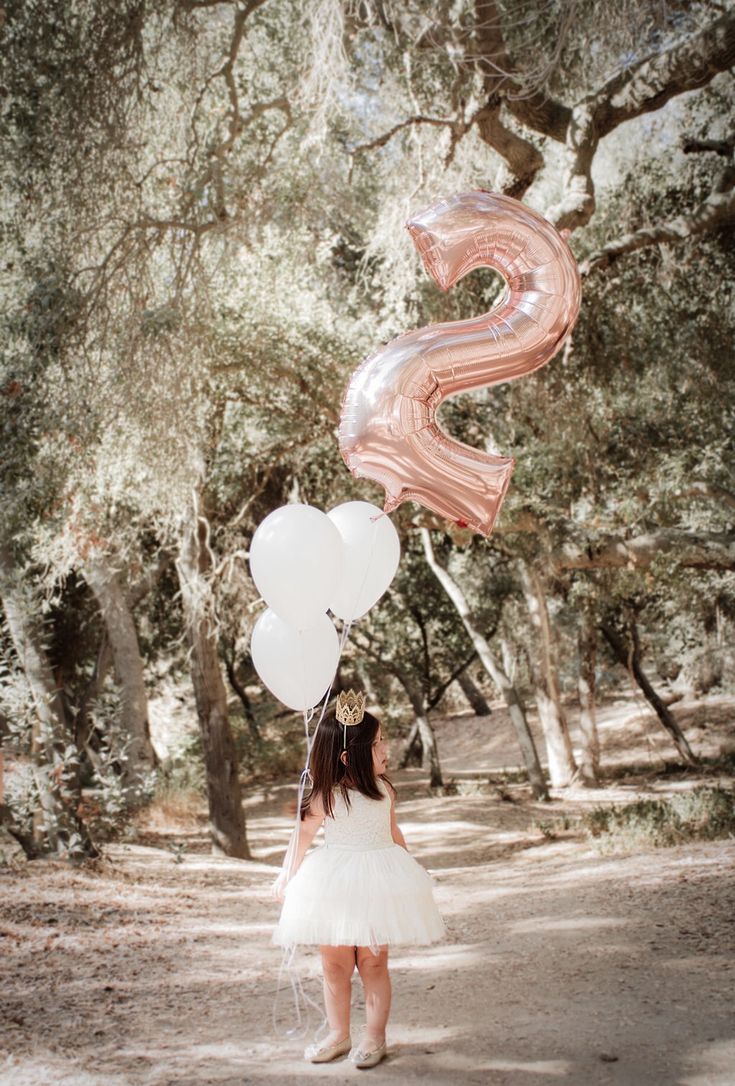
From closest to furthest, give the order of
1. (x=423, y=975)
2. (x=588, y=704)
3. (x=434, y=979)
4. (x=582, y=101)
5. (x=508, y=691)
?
(x=434, y=979) → (x=423, y=975) → (x=582, y=101) → (x=508, y=691) → (x=588, y=704)

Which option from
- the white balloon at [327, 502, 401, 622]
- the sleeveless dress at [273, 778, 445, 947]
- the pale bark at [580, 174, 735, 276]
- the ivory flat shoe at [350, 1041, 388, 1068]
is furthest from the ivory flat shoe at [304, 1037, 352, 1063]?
the pale bark at [580, 174, 735, 276]

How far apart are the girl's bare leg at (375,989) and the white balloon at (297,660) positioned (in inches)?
38.7

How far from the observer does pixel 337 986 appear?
12.6ft

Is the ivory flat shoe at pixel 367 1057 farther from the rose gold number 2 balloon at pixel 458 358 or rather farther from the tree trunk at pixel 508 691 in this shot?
the tree trunk at pixel 508 691

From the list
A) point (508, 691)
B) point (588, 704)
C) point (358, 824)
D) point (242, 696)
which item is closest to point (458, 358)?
point (358, 824)

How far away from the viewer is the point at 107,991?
5.45m

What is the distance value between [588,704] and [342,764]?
38.9 feet

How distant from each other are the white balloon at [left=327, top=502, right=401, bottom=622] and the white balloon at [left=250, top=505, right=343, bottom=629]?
212 mm

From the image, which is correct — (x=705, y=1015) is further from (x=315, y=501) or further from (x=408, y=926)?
(x=315, y=501)

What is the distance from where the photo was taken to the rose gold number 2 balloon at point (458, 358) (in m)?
3.56

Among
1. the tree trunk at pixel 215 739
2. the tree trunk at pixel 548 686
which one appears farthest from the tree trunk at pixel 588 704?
the tree trunk at pixel 215 739

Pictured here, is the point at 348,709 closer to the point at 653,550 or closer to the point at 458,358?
the point at 458,358

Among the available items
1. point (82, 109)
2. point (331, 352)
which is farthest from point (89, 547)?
point (82, 109)

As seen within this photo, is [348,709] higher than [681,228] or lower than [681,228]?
lower
